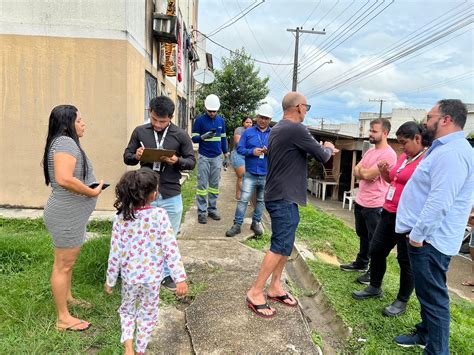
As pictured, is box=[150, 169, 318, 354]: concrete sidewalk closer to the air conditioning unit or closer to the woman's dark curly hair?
the woman's dark curly hair

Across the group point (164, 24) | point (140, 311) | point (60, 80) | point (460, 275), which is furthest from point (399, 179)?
point (460, 275)

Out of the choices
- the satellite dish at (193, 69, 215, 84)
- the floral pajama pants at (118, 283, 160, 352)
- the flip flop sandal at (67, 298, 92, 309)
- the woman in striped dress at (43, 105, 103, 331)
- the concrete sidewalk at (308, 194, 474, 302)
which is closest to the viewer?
the floral pajama pants at (118, 283, 160, 352)

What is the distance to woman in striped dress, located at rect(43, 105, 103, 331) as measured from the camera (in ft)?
8.15

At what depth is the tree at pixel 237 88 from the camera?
19891 mm

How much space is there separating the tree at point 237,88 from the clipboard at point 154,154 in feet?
54.7

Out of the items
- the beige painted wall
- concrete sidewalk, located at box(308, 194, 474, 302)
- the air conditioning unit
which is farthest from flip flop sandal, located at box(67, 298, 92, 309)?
concrete sidewalk, located at box(308, 194, 474, 302)

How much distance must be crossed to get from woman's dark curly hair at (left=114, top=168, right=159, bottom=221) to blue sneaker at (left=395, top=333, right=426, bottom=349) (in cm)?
225

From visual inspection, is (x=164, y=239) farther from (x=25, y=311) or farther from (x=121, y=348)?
(x=25, y=311)

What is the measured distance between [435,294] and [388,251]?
92 centimetres

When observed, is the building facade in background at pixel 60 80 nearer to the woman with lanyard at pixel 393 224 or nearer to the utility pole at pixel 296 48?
the woman with lanyard at pixel 393 224

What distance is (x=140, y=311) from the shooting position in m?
2.37

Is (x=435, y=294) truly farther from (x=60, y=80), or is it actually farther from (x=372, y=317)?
(x=60, y=80)

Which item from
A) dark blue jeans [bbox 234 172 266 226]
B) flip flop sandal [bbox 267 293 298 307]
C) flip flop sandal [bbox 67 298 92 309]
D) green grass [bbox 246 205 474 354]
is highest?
dark blue jeans [bbox 234 172 266 226]

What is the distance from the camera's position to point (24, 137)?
5414 mm
